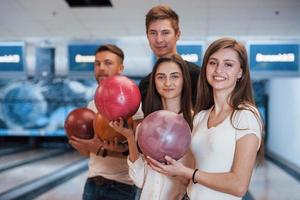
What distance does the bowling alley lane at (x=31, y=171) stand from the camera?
4.88 m

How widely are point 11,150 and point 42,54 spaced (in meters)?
3.80

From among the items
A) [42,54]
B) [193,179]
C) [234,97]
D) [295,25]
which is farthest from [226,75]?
[42,54]

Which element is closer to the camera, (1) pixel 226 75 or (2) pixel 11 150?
(1) pixel 226 75

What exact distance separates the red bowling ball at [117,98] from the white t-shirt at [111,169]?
1.25 ft

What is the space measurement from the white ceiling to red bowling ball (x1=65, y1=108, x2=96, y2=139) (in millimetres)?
2148

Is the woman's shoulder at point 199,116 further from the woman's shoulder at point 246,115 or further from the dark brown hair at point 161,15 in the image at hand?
the dark brown hair at point 161,15

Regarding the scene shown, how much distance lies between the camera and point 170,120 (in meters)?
1.17

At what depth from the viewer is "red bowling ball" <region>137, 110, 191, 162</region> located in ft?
3.75

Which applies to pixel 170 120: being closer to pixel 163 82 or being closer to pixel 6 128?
pixel 163 82

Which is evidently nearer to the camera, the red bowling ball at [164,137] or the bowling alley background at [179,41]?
the red bowling ball at [164,137]

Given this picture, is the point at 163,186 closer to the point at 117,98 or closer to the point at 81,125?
the point at 117,98

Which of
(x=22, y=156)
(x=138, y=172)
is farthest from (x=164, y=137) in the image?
(x=22, y=156)

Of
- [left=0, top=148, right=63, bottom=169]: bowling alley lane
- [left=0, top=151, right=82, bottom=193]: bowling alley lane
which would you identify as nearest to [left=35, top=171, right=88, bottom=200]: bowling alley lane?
[left=0, top=151, right=82, bottom=193]: bowling alley lane

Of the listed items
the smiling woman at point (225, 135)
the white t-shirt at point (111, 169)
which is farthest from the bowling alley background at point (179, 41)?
the smiling woman at point (225, 135)
